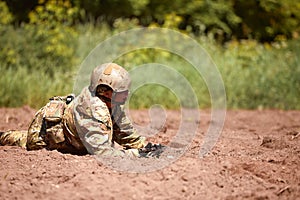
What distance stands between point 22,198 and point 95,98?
1281 millimetres

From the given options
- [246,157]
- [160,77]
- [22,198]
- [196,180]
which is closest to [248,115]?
[160,77]

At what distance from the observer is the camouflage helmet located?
539cm

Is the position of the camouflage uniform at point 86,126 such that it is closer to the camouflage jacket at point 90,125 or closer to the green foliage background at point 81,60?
the camouflage jacket at point 90,125

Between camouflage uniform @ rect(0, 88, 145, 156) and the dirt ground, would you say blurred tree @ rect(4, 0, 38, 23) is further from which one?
the dirt ground

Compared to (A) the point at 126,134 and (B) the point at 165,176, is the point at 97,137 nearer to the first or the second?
(B) the point at 165,176

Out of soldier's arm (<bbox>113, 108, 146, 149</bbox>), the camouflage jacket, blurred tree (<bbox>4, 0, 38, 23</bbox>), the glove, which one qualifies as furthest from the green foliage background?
the glove

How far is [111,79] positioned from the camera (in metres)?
5.39

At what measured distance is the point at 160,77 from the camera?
11.8 m

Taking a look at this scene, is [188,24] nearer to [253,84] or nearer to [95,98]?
[253,84]

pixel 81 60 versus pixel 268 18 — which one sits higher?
pixel 268 18

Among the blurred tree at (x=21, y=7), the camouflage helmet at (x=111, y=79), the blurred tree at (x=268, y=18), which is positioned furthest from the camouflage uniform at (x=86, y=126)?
the blurred tree at (x=268, y=18)

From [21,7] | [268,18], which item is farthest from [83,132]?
[268,18]

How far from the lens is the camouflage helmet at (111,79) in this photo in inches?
212

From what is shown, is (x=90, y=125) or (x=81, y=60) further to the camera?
(x=81, y=60)
